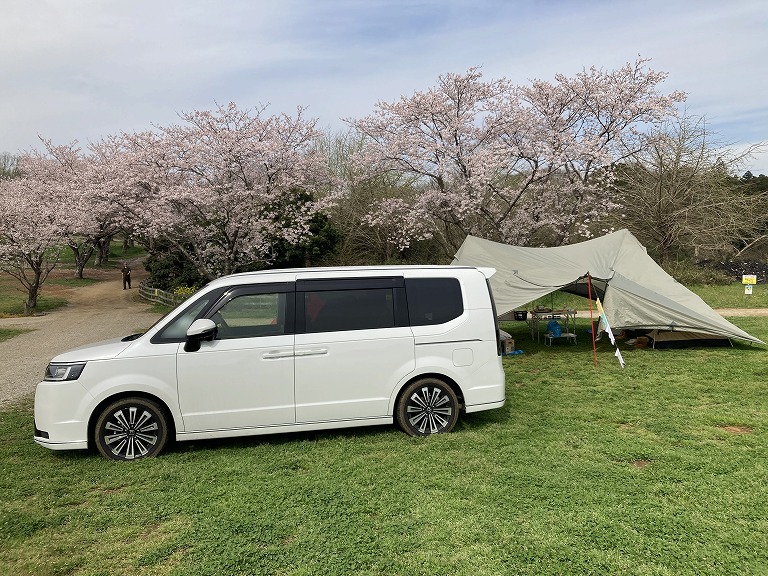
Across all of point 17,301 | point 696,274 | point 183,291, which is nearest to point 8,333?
point 183,291

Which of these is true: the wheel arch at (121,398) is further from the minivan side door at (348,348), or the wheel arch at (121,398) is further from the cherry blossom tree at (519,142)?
the cherry blossom tree at (519,142)

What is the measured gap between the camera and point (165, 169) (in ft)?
64.0

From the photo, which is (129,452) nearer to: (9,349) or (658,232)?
(9,349)

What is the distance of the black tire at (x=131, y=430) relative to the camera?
5.30m

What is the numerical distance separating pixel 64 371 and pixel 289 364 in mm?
2120

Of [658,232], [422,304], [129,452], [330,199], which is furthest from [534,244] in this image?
[129,452]

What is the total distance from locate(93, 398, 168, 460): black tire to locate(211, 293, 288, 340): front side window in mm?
975

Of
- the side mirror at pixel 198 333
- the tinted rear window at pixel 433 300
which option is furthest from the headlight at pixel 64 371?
the tinted rear window at pixel 433 300

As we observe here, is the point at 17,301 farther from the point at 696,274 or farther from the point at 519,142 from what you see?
the point at 696,274

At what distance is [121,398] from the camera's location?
5.33 m

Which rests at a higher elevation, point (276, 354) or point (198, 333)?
point (198, 333)

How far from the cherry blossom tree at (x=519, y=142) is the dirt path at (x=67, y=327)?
10.5 m

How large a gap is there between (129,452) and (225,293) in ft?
5.85

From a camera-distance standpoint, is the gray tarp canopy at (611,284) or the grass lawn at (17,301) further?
the grass lawn at (17,301)
